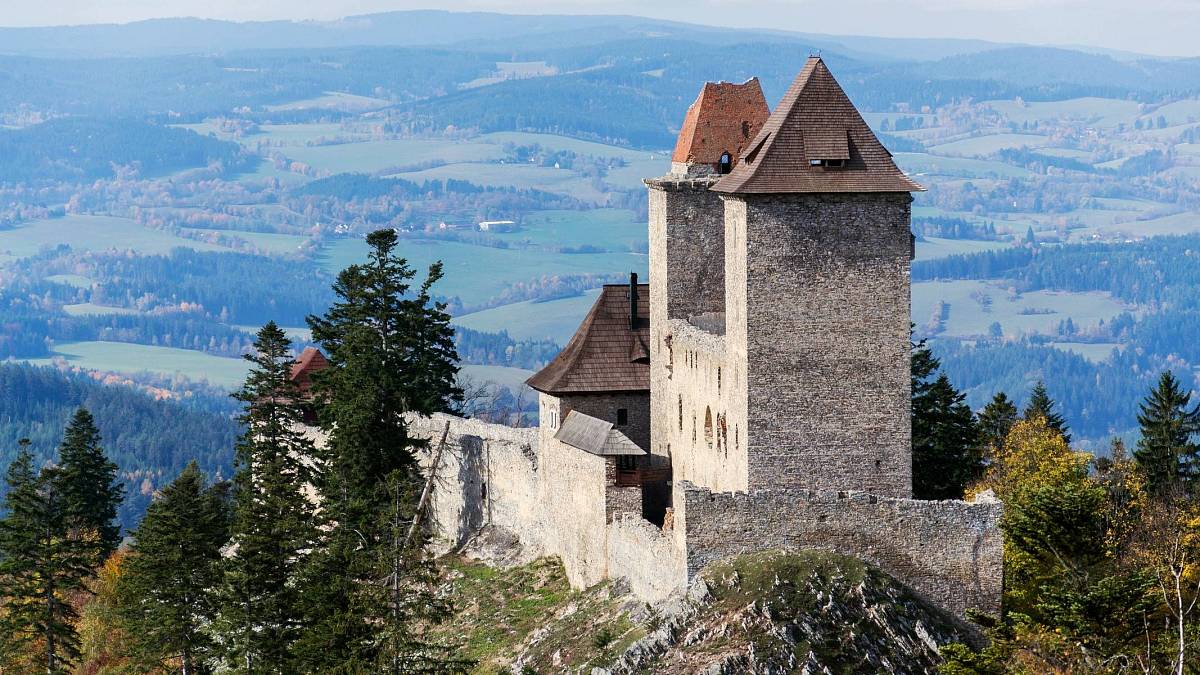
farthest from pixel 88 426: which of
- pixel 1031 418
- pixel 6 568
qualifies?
pixel 1031 418

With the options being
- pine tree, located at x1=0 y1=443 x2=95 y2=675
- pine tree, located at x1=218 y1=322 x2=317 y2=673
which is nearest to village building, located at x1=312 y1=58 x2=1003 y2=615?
pine tree, located at x1=218 y1=322 x2=317 y2=673

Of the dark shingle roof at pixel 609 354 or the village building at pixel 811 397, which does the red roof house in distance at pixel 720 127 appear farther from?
the village building at pixel 811 397

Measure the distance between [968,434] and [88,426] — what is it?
38801 mm

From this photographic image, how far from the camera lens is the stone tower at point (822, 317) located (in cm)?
4762

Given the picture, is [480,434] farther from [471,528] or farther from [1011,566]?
[1011,566]

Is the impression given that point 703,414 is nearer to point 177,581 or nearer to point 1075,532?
point 1075,532

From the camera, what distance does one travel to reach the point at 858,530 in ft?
152

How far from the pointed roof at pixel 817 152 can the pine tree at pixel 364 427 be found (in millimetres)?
13637

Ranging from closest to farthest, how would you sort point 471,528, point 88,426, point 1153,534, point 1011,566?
point 1011,566
point 1153,534
point 471,528
point 88,426

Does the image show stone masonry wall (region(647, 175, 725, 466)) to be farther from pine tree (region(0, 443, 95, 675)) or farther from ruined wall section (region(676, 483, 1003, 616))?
pine tree (region(0, 443, 95, 675))

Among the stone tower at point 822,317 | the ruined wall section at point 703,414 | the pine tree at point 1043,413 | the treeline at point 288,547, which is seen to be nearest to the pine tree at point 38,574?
the treeline at point 288,547

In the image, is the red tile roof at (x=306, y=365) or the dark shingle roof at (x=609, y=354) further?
the red tile roof at (x=306, y=365)

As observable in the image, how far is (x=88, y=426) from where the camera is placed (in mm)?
84188

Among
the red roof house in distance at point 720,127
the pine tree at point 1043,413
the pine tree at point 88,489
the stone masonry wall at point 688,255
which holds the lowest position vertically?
the pine tree at point 88,489
